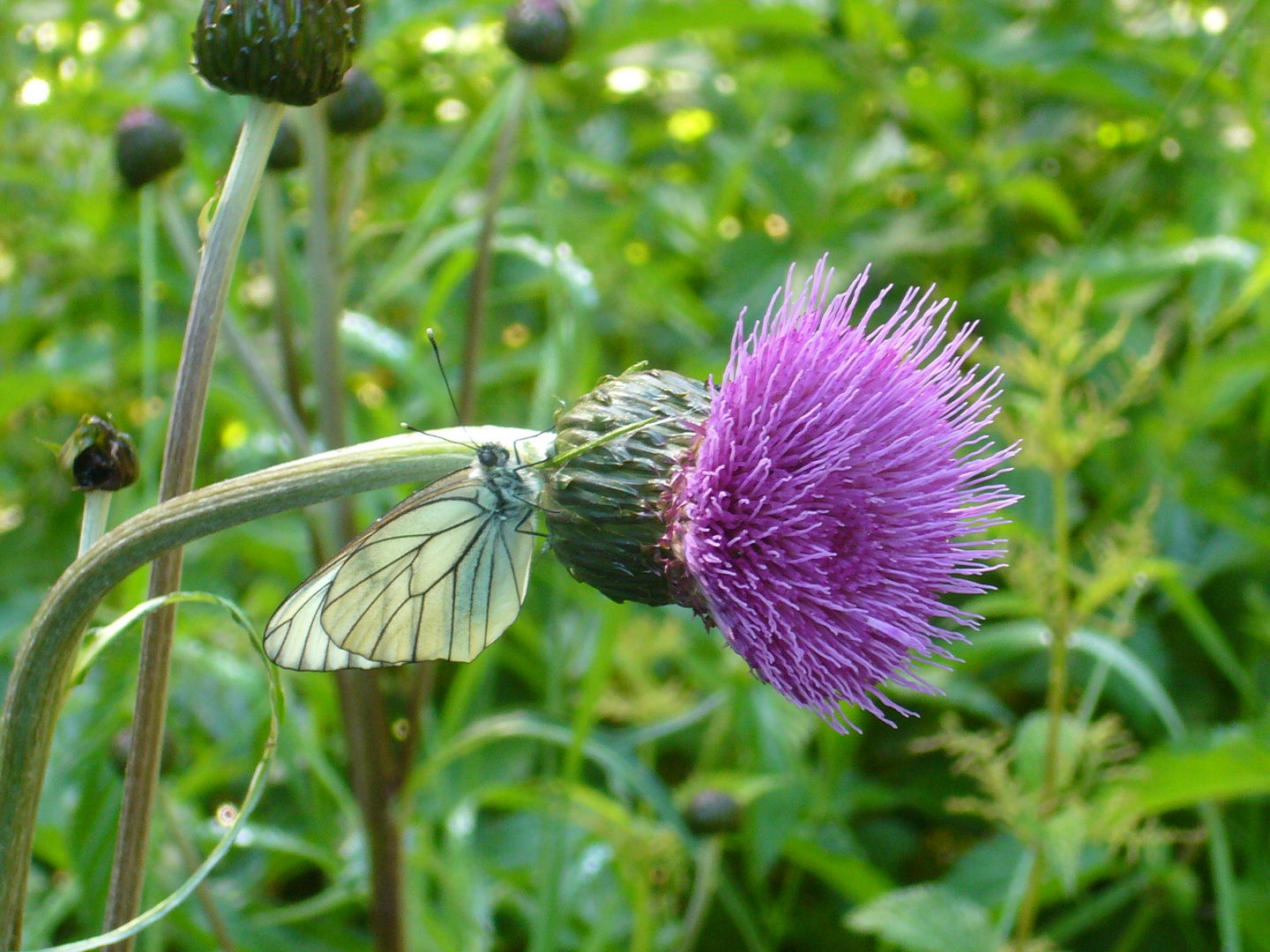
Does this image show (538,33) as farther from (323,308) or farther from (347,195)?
(323,308)

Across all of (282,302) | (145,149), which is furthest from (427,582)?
(145,149)

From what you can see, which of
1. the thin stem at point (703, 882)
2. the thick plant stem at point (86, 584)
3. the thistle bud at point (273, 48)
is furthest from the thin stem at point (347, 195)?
the thin stem at point (703, 882)

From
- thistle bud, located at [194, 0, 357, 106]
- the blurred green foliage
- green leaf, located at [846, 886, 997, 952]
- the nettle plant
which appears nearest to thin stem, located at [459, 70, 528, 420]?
the blurred green foliage

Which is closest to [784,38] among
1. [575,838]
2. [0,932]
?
[575,838]

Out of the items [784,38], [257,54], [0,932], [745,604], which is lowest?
[0,932]

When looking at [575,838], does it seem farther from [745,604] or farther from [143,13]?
[143,13]

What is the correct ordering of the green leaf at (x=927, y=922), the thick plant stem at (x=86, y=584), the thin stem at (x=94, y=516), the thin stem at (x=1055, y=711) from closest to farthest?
the thick plant stem at (x=86, y=584)
the thin stem at (x=94, y=516)
the green leaf at (x=927, y=922)
the thin stem at (x=1055, y=711)

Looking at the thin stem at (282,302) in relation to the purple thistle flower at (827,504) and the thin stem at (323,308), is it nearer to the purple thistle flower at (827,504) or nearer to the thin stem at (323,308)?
the thin stem at (323,308)

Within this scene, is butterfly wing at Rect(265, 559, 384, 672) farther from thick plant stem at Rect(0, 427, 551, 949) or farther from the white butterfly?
thick plant stem at Rect(0, 427, 551, 949)
